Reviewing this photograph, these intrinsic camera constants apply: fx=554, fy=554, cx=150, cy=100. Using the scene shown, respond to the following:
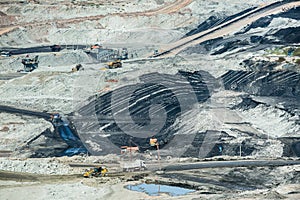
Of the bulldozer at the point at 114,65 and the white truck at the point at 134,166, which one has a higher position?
the bulldozer at the point at 114,65

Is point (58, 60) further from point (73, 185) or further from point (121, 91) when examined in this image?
point (73, 185)

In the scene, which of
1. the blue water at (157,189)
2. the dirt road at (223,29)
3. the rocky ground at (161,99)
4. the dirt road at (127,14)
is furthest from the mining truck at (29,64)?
the blue water at (157,189)

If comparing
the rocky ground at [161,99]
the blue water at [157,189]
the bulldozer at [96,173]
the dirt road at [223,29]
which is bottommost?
the blue water at [157,189]

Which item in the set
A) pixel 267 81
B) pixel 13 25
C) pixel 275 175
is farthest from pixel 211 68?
pixel 13 25

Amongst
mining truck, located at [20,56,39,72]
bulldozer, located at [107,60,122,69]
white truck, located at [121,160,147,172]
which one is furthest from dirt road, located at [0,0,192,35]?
white truck, located at [121,160,147,172]

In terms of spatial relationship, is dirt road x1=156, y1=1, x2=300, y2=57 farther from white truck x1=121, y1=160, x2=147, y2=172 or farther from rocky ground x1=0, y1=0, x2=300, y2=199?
white truck x1=121, y1=160, x2=147, y2=172

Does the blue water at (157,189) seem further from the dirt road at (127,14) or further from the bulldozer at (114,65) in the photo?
the dirt road at (127,14)
